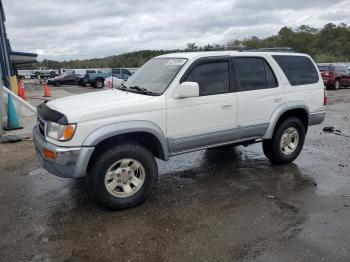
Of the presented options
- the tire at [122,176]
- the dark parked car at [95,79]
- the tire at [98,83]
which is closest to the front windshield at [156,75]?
the tire at [122,176]

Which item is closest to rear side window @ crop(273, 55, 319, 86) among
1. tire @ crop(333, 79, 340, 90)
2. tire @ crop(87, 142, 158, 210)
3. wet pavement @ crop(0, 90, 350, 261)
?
wet pavement @ crop(0, 90, 350, 261)

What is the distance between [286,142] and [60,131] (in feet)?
12.5

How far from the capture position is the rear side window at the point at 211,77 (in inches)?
204

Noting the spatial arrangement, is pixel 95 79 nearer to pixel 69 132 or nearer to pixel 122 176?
pixel 122 176

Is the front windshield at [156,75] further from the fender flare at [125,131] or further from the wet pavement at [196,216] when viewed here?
the wet pavement at [196,216]

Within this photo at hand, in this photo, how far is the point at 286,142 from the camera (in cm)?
634

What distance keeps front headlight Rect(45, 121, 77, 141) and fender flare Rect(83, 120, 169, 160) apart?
0.19m

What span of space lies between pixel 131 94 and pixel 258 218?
228 centimetres

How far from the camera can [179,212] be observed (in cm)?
454

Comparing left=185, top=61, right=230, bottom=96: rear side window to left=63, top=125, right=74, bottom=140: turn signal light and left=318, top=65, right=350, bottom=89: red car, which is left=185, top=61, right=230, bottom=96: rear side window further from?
left=318, top=65, right=350, bottom=89: red car

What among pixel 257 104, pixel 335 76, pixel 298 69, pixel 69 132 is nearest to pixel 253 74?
pixel 257 104

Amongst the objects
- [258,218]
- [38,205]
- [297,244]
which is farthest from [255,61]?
[38,205]

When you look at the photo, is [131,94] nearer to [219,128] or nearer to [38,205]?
[219,128]

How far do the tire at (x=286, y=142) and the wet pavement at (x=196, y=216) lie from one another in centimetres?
17
